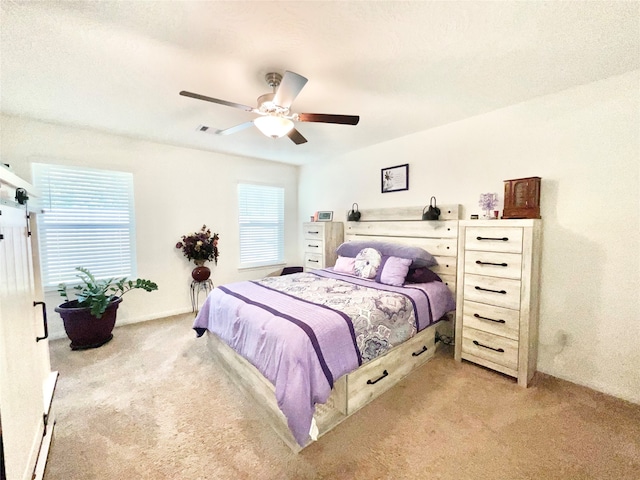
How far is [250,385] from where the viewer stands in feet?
6.74

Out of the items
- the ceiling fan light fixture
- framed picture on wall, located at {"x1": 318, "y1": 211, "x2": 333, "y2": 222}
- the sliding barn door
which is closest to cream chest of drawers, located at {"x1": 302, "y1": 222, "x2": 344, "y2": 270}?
framed picture on wall, located at {"x1": 318, "y1": 211, "x2": 333, "y2": 222}

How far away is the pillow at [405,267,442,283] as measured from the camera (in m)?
2.79

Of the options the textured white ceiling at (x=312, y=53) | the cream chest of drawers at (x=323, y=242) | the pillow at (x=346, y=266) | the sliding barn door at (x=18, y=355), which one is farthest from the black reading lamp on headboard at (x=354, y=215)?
the sliding barn door at (x=18, y=355)

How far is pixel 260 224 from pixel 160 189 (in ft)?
5.34

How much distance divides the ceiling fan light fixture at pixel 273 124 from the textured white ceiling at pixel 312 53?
350mm

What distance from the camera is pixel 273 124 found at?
6.49 ft

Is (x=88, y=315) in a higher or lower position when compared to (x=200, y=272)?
lower

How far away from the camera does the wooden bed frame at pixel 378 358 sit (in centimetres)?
181

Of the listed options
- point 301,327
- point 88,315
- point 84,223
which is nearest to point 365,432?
point 301,327

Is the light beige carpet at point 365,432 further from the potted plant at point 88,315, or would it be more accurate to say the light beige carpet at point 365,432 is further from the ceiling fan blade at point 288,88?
the ceiling fan blade at point 288,88

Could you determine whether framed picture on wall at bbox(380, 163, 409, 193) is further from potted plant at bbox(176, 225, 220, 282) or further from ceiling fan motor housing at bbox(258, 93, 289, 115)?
potted plant at bbox(176, 225, 220, 282)

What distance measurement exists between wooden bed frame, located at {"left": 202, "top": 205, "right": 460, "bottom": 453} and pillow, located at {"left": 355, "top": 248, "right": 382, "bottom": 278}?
533 mm

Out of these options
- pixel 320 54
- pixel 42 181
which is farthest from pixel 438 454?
pixel 42 181

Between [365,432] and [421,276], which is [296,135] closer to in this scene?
[421,276]
